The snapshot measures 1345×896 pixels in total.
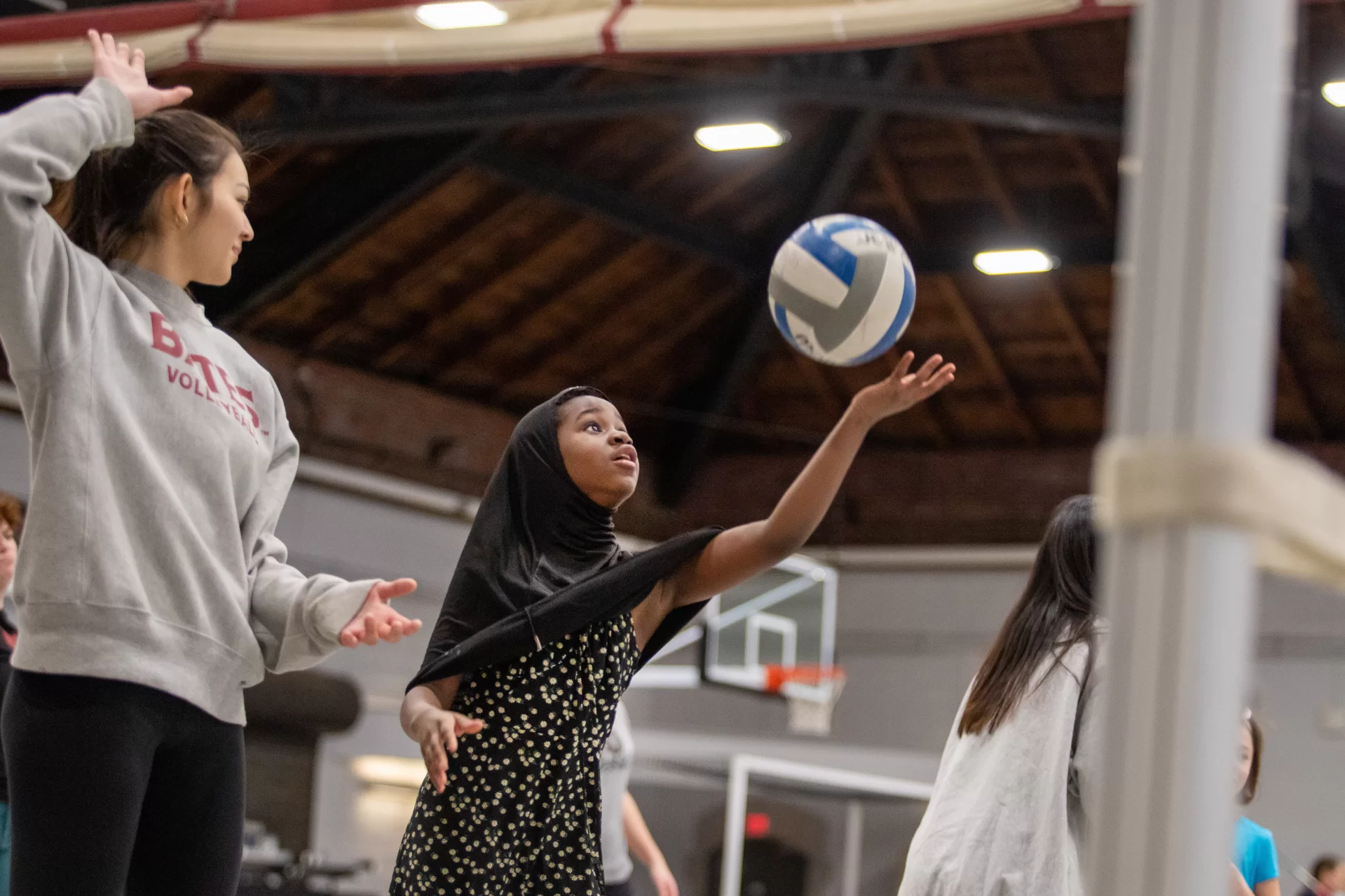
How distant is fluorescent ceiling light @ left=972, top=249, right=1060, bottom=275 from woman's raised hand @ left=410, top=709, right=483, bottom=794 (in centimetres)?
1097

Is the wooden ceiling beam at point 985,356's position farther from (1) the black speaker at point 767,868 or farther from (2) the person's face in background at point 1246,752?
(2) the person's face in background at point 1246,752

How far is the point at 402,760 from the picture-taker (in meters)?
13.2

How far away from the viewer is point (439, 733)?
8.27ft

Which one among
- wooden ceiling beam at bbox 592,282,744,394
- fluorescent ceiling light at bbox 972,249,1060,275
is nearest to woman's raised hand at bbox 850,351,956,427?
fluorescent ceiling light at bbox 972,249,1060,275

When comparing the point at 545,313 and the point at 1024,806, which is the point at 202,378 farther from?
the point at 545,313

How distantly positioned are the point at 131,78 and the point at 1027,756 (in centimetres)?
188

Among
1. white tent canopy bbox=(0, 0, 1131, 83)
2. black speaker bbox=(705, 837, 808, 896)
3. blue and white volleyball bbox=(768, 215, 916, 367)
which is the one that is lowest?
black speaker bbox=(705, 837, 808, 896)

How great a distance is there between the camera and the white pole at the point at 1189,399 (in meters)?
1.04

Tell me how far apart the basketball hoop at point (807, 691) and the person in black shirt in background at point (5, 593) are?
1007cm

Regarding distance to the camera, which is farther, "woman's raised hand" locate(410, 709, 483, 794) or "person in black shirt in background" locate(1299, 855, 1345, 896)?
"person in black shirt in background" locate(1299, 855, 1345, 896)

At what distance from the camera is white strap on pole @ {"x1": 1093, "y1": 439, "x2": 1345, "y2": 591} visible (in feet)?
3.45

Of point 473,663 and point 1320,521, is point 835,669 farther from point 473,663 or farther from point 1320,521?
point 1320,521

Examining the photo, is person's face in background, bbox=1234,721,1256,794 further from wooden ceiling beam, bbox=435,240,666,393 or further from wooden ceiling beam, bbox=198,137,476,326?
wooden ceiling beam, bbox=435,240,666,393

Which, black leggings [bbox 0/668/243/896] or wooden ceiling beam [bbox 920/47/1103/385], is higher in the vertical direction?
wooden ceiling beam [bbox 920/47/1103/385]
